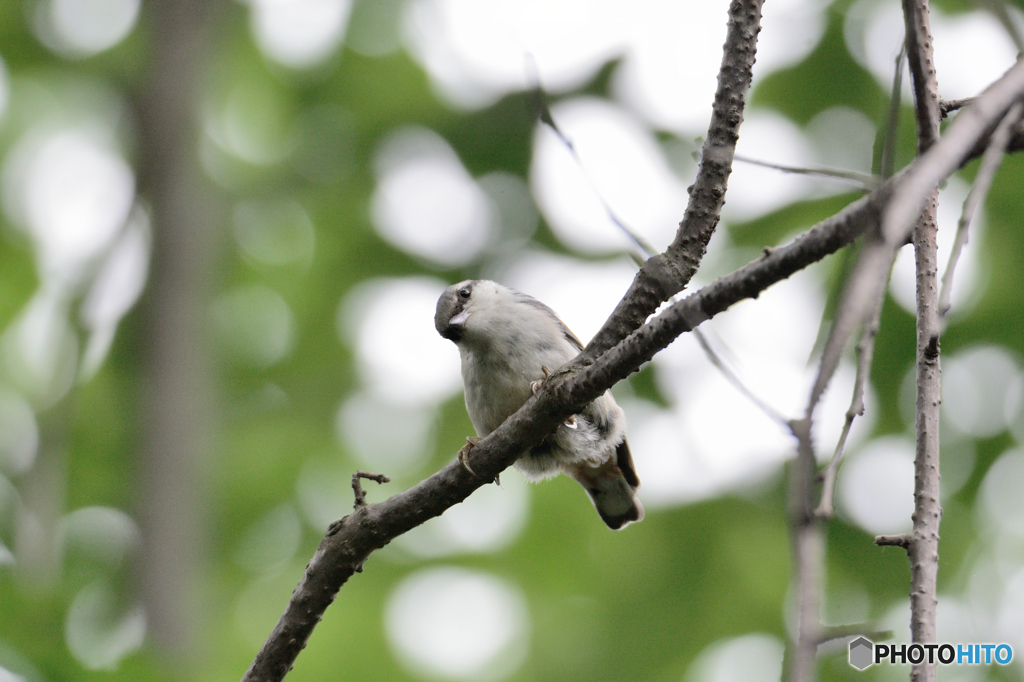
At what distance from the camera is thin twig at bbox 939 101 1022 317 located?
149 cm

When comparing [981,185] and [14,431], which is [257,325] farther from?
[981,185]

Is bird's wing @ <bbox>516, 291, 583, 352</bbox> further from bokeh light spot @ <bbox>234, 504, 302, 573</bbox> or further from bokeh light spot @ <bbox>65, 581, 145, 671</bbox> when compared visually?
bokeh light spot @ <bbox>234, 504, 302, 573</bbox>

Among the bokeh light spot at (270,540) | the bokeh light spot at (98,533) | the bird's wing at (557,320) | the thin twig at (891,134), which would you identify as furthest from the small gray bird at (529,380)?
the bokeh light spot at (98,533)

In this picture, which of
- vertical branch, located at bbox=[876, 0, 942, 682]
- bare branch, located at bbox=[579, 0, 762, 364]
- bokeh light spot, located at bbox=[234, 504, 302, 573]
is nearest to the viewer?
vertical branch, located at bbox=[876, 0, 942, 682]

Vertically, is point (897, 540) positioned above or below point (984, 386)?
below

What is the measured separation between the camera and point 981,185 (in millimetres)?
1571

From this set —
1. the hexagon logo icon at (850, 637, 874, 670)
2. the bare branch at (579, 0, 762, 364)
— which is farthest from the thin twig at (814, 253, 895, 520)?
the hexagon logo icon at (850, 637, 874, 670)

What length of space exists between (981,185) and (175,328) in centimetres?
756

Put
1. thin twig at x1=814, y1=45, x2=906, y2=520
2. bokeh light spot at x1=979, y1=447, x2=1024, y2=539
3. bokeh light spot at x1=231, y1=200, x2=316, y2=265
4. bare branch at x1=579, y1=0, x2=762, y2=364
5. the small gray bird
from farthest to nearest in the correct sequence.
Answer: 1. bokeh light spot at x1=231, y1=200, x2=316, y2=265
2. bokeh light spot at x1=979, y1=447, x2=1024, y2=539
3. the small gray bird
4. bare branch at x1=579, y1=0, x2=762, y2=364
5. thin twig at x1=814, y1=45, x2=906, y2=520

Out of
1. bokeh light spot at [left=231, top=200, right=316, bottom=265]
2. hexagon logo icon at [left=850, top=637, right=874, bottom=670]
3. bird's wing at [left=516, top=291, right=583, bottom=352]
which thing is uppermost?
bokeh light spot at [left=231, top=200, right=316, bottom=265]

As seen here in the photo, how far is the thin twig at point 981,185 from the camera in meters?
1.49

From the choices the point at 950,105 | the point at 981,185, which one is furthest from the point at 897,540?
the point at 950,105

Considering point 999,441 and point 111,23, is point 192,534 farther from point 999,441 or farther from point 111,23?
point 999,441

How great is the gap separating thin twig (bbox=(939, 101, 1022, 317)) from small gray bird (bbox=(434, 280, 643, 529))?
6.80ft
